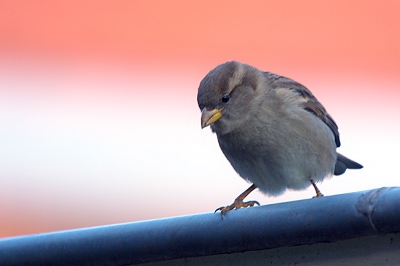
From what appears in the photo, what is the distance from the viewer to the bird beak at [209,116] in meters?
2.56

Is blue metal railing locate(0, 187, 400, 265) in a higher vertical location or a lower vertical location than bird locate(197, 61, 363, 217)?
lower

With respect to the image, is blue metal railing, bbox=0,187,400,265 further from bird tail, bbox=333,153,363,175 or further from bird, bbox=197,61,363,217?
bird tail, bbox=333,153,363,175

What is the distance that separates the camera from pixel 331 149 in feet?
9.29

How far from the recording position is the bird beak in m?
2.56

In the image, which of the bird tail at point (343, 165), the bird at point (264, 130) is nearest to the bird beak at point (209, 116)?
the bird at point (264, 130)

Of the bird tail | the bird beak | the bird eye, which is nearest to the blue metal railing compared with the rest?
the bird beak

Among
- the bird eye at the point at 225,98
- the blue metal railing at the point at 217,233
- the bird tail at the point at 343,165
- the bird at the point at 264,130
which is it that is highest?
the bird eye at the point at 225,98

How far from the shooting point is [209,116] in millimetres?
2598

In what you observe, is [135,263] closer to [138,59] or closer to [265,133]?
[265,133]

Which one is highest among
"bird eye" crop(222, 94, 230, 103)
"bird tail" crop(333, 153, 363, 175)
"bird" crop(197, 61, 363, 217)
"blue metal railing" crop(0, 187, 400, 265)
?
"bird eye" crop(222, 94, 230, 103)

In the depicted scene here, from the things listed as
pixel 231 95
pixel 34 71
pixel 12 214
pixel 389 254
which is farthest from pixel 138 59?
pixel 389 254

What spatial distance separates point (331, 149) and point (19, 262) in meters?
1.71

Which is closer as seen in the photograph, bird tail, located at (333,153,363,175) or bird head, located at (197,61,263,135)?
bird head, located at (197,61,263,135)

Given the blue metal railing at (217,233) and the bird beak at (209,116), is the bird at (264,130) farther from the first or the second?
the blue metal railing at (217,233)
